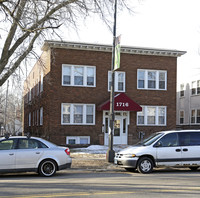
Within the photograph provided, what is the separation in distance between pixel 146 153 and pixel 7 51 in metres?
8.58

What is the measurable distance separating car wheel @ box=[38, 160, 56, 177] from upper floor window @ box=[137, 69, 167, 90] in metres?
17.4

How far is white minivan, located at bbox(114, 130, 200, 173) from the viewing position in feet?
43.9

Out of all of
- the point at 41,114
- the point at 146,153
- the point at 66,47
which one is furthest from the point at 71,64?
the point at 146,153

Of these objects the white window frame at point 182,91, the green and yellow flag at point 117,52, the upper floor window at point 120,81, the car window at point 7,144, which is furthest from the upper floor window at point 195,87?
the car window at point 7,144

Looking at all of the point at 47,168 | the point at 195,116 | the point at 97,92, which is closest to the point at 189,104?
the point at 195,116

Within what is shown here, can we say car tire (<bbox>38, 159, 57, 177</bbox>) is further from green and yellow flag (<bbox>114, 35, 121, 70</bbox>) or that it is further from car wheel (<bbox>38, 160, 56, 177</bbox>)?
green and yellow flag (<bbox>114, 35, 121, 70</bbox>)

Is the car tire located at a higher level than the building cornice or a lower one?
lower

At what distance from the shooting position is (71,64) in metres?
27.0

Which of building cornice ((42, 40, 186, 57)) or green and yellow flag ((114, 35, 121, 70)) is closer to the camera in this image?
green and yellow flag ((114, 35, 121, 70))

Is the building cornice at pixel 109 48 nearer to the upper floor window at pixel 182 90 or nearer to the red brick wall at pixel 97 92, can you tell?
the red brick wall at pixel 97 92

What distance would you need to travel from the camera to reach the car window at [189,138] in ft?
45.4

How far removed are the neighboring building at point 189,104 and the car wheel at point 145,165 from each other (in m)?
25.9

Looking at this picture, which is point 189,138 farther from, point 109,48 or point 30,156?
point 109,48

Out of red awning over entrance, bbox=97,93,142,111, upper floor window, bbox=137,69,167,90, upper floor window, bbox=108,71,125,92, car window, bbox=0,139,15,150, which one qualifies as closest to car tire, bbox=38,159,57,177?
car window, bbox=0,139,15,150
